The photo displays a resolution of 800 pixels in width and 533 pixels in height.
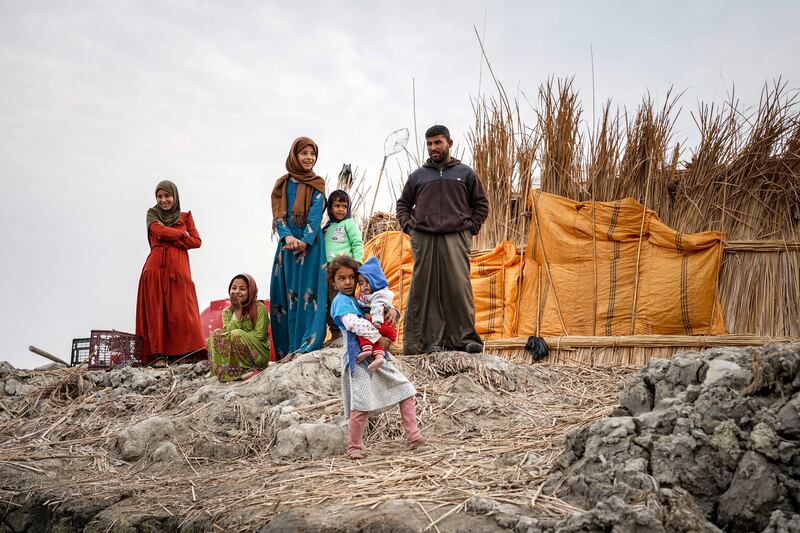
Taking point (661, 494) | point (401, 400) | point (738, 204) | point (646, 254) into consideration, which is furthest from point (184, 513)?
point (738, 204)

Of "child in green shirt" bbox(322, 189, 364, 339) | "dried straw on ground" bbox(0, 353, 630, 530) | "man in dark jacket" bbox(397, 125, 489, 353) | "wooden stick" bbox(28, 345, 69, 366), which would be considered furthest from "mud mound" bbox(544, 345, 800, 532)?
"wooden stick" bbox(28, 345, 69, 366)

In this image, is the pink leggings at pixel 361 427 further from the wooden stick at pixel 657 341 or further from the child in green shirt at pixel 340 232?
the wooden stick at pixel 657 341

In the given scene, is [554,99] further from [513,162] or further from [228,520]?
[228,520]

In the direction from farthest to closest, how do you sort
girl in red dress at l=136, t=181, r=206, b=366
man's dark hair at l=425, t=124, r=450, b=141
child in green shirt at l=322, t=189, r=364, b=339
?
girl in red dress at l=136, t=181, r=206, b=366 → child in green shirt at l=322, t=189, r=364, b=339 → man's dark hair at l=425, t=124, r=450, b=141

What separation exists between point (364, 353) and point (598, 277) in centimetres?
345

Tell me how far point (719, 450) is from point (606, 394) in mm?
2405

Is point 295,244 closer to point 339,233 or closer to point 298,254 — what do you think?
point 298,254

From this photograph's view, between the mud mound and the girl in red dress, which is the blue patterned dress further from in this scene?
the mud mound

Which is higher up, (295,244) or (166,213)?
(166,213)

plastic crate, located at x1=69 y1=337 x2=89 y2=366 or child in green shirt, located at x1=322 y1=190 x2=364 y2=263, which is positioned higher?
child in green shirt, located at x1=322 y1=190 x2=364 y2=263

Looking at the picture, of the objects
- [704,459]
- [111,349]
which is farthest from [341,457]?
[111,349]

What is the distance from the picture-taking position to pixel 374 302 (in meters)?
4.09

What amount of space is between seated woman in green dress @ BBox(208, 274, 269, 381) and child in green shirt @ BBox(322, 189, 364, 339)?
54 centimetres

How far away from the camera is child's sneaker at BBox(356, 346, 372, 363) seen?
3977 millimetres
